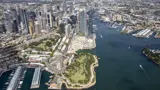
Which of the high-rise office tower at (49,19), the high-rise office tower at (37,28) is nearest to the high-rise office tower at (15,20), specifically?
the high-rise office tower at (37,28)

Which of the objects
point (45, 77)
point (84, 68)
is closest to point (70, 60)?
point (84, 68)

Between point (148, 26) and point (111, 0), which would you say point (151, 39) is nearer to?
point (148, 26)

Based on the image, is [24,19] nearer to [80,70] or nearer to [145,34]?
[80,70]

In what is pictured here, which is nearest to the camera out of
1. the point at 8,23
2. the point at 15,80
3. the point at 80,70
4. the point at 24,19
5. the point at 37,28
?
the point at 15,80

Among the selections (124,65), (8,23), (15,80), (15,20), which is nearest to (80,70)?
(124,65)

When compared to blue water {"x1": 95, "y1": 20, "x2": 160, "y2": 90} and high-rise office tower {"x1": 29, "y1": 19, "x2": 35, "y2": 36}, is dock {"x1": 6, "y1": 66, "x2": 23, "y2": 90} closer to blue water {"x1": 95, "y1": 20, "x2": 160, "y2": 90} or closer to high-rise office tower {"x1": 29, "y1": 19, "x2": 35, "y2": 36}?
blue water {"x1": 95, "y1": 20, "x2": 160, "y2": 90}

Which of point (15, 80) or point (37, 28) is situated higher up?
point (37, 28)
